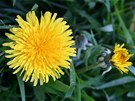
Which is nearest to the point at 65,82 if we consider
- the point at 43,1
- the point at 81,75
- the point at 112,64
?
the point at 81,75

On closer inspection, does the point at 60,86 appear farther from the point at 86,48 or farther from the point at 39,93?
the point at 86,48

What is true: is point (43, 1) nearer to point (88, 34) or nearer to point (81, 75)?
point (88, 34)

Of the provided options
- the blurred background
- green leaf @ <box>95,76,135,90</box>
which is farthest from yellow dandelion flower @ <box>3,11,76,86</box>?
green leaf @ <box>95,76,135,90</box>

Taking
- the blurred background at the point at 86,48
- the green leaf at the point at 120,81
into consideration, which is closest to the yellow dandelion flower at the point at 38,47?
the blurred background at the point at 86,48

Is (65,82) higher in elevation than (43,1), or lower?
lower

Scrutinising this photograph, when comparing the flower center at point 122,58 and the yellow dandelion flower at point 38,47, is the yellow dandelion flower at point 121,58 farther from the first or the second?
the yellow dandelion flower at point 38,47

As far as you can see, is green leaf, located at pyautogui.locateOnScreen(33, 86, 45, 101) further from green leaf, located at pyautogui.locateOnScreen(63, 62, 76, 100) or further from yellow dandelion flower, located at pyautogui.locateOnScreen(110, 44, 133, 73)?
yellow dandelion flower, located at pyautogui.locateOnScreen(110, 44, 133, 73)

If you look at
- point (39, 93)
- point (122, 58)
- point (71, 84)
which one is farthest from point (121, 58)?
point (39, 93)
